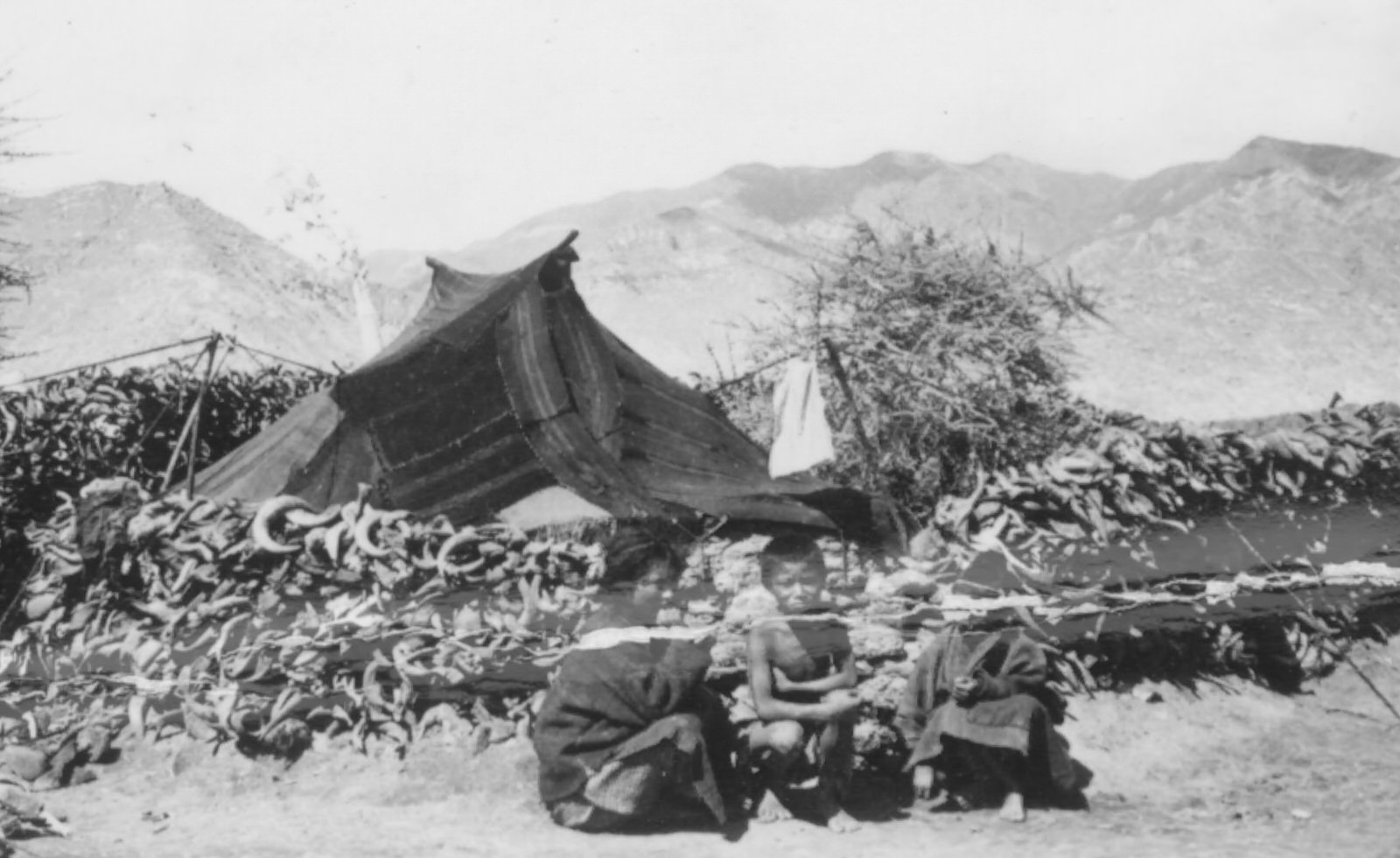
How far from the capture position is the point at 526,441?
6.64m

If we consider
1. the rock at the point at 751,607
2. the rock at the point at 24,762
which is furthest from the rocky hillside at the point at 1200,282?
the rock at the point at 24,762

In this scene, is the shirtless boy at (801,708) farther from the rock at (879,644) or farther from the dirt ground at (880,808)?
the rock at (879,644)

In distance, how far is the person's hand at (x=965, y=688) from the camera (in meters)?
4.51

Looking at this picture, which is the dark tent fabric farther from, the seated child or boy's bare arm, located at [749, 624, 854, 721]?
the seated child

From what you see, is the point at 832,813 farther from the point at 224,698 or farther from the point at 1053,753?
the point at 224,698

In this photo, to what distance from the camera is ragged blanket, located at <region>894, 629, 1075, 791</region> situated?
4.47 m

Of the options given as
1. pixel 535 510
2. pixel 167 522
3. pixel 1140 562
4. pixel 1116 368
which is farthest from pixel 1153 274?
pixel 167 522

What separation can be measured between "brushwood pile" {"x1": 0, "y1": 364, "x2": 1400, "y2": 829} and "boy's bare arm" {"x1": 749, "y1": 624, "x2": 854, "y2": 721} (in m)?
0.50

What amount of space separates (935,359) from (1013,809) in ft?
22.5

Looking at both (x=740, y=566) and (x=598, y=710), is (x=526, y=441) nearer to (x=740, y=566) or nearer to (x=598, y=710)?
(x=740, y=566)

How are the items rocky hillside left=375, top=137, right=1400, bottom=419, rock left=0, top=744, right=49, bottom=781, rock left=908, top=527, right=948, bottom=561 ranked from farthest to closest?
rocky hillside left=375, top=137, right=1400, bottom=419 → rock left=908, top=527, right=948, bottom=561 → rock left=0, top=744, right=49, bottom=781

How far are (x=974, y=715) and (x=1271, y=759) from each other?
7.04ft

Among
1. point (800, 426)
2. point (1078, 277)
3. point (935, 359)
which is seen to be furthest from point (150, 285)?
point (800, 426)

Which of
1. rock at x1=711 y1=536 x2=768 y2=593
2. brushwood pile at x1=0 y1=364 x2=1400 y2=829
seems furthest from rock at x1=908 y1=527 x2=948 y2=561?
rock at x1=711 y1=536 x2=768 y2=593
